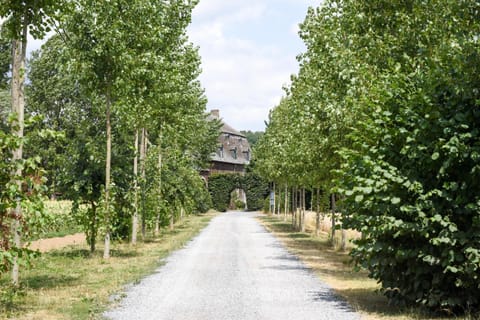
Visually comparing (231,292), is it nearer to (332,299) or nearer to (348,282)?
(332,299)

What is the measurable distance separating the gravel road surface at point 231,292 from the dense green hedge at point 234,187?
56.8 m

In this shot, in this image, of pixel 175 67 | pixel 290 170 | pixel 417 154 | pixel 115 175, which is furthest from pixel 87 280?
pixel 290 170

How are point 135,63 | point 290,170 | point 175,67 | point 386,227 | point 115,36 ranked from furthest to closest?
point 290,170 → point 175,67 → point 135,63 → point 115,36 → point 386,227

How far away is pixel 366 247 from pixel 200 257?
9982mm

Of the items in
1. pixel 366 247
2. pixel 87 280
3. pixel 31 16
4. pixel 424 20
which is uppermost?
pixel 424 20

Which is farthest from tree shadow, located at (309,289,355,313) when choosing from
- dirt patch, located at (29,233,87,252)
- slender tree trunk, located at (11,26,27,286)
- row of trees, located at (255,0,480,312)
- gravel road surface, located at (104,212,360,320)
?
dirt patch, located at (29,233,87,252)

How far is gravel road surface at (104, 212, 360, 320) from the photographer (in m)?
9.70

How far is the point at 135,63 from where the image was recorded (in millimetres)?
18156

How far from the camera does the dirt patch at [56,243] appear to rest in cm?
2198

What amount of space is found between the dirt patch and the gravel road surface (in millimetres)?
5395

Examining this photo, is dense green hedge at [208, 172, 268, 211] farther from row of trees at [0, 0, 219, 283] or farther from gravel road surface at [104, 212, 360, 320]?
gravel road surface at [104, 212, 360, 320]

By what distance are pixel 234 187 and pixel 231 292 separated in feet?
216

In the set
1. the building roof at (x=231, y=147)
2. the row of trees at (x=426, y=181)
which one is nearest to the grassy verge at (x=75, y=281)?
the row of trees at (x=426, y=181)

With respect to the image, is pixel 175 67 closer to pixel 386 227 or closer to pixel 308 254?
pixel 308 254
